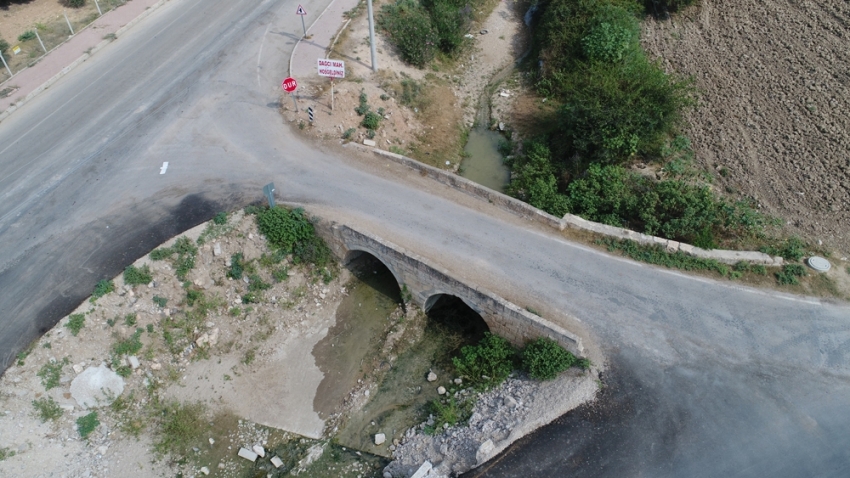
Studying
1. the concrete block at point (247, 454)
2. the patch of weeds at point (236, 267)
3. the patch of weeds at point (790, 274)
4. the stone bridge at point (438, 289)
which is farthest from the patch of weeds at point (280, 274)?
the patch of weeds at point (790, 274)

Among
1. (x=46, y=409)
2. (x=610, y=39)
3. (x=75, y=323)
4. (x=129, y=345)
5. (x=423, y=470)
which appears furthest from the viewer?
(x=610, y=39)

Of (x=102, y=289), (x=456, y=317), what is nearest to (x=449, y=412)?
(x=456, y=317)

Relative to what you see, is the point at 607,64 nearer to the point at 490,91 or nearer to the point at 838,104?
the point at 490,91

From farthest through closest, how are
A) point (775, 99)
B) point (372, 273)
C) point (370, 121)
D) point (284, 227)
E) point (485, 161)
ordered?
point (775, 99)
point (485, 161)
point (370, 121)
point (372, 273)
point (284, 227)

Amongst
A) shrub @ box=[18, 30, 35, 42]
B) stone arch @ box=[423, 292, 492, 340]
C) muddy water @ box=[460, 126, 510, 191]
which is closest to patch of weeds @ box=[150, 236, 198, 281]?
stone arch @ box=[423, 292, 492, 340]

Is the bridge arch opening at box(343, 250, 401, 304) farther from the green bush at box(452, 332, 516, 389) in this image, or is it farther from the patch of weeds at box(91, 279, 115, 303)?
the patch of weeds at box(91, 279, 115, 303)

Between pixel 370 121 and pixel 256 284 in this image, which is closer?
pixel 256 284

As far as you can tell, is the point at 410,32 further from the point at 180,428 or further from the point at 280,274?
the point at 180,428

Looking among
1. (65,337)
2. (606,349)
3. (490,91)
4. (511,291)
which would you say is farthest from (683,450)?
(490,91)
